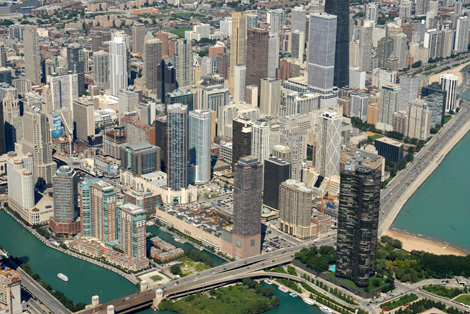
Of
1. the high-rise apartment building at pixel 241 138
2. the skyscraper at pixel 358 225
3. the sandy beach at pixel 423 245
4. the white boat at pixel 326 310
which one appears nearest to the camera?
the white boat at pixel 326 310

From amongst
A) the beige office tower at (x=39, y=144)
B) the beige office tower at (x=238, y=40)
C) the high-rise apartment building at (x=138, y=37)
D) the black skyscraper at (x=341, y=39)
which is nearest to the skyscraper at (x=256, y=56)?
the beige office tower at (x=238, y=40)

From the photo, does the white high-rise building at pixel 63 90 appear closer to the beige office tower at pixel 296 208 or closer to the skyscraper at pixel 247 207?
the beige office tower at pixel 296 208

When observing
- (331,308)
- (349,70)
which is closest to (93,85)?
(349,70)

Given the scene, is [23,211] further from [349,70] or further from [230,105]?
[349,70]

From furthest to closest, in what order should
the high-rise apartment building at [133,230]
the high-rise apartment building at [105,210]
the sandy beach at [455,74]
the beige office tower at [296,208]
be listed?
the sandy beach at [455,74]
the beige office tower at [296,208]
the high-rise apartment building at [105,210]
the high-rise apartment building at [133,230]

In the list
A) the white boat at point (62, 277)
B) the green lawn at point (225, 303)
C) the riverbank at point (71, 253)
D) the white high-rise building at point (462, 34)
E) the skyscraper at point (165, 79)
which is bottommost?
the green lawn at point (225, 303)

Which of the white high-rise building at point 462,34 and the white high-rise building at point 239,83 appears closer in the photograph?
the white high-rise building at point 239,83

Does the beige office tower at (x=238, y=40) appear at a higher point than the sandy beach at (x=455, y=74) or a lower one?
higher

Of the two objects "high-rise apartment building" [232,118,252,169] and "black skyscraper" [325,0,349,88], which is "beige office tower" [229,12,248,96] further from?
"high-rise apartment building" [232,118,252,169]
